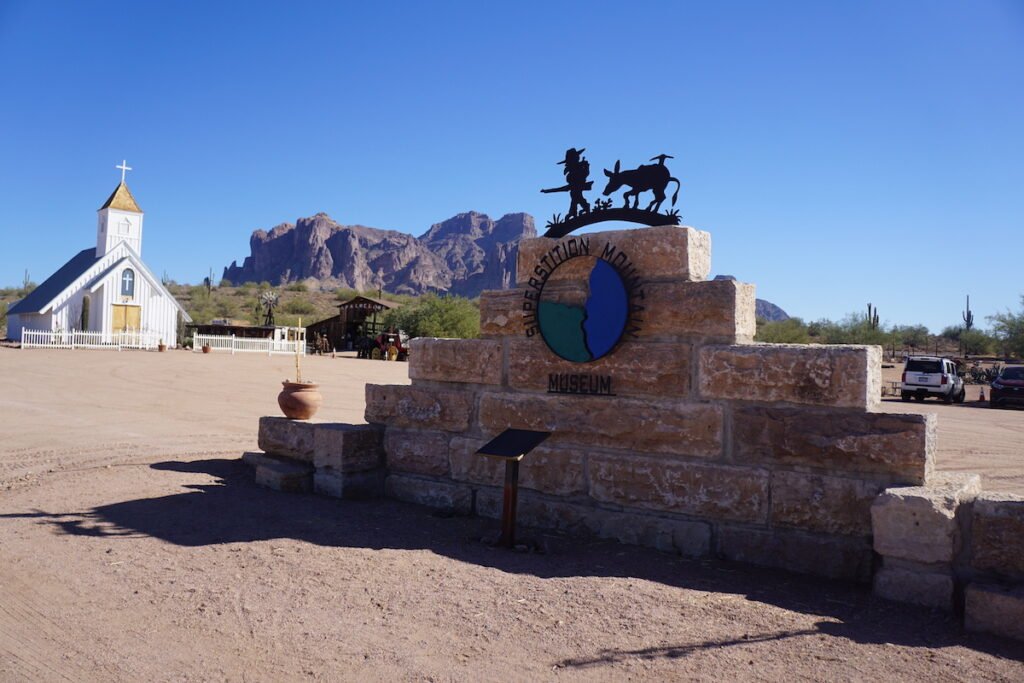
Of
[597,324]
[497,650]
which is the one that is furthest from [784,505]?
[497,650]

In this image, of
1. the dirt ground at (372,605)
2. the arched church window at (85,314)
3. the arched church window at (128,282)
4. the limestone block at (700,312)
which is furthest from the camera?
the arched church window at (128,282)

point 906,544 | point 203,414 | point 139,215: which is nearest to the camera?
point 906,544

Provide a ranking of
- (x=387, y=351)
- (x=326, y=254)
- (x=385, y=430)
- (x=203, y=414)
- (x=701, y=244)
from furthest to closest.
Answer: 1. (x=326, y=254)
2. (x=387, y=351)
3. (x=203, y=414)
4. (x=385, y=430)
5. (x=701, y=244)

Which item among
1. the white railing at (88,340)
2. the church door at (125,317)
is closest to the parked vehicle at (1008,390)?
the white railing at (88,340)

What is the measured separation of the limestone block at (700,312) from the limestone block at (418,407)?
1.83m

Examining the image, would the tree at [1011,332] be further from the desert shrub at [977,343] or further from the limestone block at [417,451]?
the limestone block at [417,451]

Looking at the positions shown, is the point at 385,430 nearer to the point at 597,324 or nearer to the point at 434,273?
the point at 597,324

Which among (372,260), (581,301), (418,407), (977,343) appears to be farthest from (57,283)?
(372,260)

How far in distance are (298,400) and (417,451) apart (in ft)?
5.50

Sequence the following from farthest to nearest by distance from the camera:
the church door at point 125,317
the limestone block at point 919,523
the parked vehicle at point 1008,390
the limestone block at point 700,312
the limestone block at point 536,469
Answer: the church door at point 125,317
the parked vehicle at point 1008,390
the limestone block at point 536,469
the limestone block at point 700,312
the limestone block at point 919,523

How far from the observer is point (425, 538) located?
552 cm

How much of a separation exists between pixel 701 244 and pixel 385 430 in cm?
341

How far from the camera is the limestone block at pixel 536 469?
226 inches

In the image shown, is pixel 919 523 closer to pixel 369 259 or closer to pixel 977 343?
pixel 977 343
